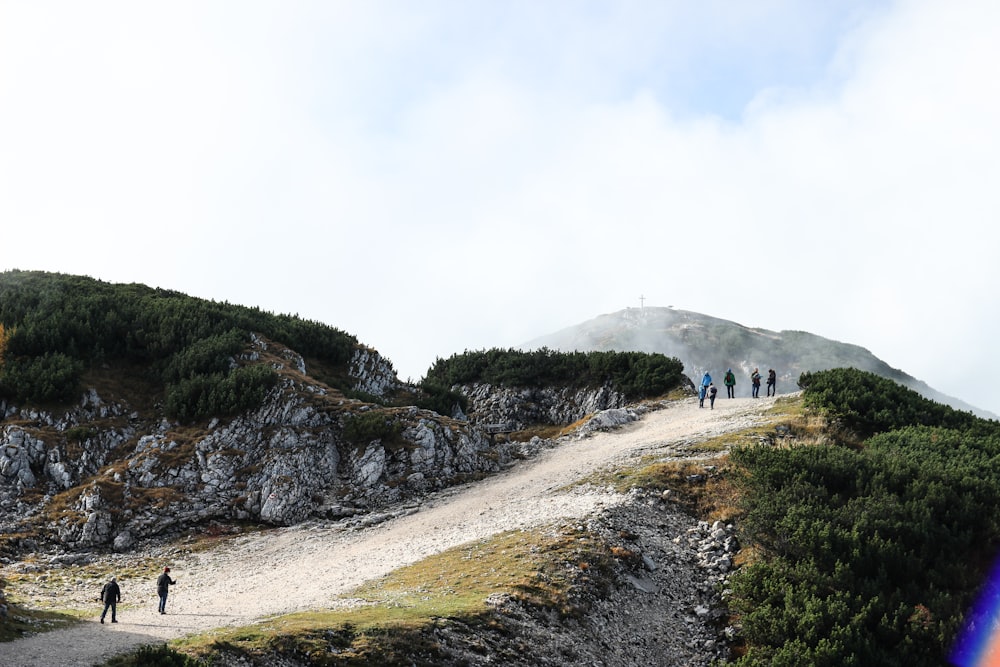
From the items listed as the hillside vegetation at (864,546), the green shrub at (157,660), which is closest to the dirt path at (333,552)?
the green shrub at (157,660)

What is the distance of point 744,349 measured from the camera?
112688 millimetres

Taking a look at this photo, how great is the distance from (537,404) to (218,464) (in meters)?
23.3

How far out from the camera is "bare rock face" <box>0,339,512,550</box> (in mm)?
26812

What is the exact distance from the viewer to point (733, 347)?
373 feet

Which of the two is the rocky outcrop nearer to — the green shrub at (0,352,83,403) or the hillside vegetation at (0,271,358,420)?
the hillside vegetation at (0,271,358,420)

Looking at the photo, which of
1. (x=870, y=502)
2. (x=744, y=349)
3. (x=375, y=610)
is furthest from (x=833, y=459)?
(x=744, y=349)

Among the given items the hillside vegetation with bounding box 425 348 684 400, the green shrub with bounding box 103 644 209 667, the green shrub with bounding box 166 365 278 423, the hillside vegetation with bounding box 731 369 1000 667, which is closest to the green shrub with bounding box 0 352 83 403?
the green shrub with bounding box 166 365 278 423

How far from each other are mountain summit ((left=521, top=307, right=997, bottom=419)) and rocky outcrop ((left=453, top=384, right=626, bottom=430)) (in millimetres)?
51402

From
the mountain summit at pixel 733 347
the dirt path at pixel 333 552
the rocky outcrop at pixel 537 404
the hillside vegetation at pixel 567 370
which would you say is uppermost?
the mountain summit at pixel 733 347

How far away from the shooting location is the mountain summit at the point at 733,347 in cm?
10669

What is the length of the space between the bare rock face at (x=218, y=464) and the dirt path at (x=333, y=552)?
1.94 meters

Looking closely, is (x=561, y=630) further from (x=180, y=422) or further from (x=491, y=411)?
(x=491, y=411)

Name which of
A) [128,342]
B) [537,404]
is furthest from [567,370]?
[128,342]

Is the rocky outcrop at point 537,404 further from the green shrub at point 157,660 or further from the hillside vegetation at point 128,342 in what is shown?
the green shrub at point 157,660
